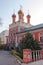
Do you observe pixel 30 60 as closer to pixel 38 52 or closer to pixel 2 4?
pixel 38 52

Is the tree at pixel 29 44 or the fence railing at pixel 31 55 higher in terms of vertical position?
the tree at pixel 29 44

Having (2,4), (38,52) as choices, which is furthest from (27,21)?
(2,4)

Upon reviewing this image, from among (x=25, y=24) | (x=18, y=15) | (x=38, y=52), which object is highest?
(x=18, y=15)

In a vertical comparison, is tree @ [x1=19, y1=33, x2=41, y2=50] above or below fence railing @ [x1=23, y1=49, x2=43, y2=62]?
A: above

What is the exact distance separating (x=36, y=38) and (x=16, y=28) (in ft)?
25.4

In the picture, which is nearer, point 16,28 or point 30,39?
point 30,39

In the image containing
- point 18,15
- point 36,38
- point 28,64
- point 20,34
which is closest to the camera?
point 28,64

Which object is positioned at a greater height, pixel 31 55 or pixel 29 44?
pixel 29 44

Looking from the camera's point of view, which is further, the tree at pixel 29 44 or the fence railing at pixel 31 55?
the tree at pixel 29 44

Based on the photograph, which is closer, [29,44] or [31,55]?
[31,55]

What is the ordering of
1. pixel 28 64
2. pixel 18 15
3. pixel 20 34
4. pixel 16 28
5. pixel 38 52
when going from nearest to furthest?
pixel 28 64, pixel 38 52, pixel 20 34, pixel 16 28, pixel 18 15

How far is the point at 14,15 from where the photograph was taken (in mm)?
31938

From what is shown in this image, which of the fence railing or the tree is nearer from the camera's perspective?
the fence railing

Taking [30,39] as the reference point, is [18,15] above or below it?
above
